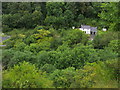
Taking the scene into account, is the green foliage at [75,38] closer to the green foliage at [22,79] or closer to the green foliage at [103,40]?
the green foliage at [103,40]

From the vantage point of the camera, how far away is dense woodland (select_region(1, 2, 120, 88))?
13.1 ft

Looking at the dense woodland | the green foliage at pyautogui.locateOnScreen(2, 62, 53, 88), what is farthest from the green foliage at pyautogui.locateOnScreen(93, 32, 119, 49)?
the green foliage at pyautogui.locateOnScreen(2, 62, 53, 88)

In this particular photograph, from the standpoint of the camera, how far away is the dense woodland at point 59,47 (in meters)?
4.00

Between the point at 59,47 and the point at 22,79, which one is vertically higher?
the point at 22,79

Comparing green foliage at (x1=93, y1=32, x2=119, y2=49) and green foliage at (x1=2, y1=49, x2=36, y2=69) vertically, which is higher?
green foliage at (x1=93, y1=32, x2=119, y2=49)

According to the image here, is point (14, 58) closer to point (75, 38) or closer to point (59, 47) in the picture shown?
point (59, 47)

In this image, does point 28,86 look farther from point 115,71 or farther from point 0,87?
point 115,71

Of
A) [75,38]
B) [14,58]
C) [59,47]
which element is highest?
[75,38]

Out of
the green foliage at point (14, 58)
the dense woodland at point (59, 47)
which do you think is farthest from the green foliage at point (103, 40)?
the green foliage at point (14, 58)

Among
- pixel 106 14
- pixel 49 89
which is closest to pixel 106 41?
pixel 106 14

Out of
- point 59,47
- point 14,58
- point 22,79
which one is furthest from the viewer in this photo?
point 59,47

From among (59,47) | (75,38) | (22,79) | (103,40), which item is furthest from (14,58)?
(103,40)

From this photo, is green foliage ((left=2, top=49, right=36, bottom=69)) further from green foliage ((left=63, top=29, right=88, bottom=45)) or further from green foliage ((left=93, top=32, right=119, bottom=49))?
green foliage ((left=93, top=32, right=119, bottom=49))

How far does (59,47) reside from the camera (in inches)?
340
